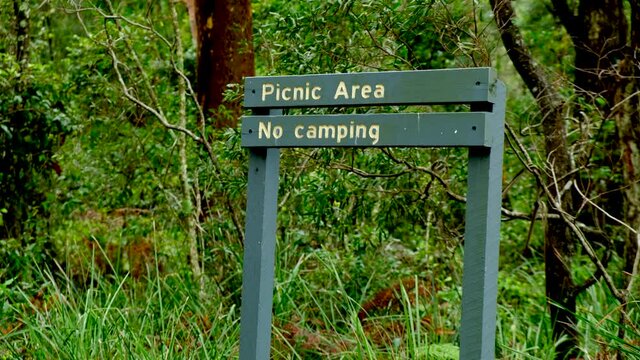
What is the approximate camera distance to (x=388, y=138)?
4445mm

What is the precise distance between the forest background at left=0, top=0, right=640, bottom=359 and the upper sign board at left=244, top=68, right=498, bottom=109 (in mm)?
1240

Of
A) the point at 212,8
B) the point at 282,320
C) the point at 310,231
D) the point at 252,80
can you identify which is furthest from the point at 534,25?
the point at 252,80

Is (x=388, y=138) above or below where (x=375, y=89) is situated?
below

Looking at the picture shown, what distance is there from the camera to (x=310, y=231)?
7660 mm

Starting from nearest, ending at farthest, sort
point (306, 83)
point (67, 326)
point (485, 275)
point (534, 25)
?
1. point (485, 275)
2. point (306, 83)
3. point (67, 326)
4. point (534, 25)

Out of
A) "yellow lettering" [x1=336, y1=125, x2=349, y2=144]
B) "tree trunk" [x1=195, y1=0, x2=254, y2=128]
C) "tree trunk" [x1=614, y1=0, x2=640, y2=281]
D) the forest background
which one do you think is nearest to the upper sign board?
"yellow lettering" [x1=336, y1=125, x2=349, y2=144]

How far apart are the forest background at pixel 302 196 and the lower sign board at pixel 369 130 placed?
1.34 meters

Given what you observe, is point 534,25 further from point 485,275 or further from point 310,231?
point 485,275

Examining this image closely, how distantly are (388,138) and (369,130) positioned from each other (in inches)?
4.4

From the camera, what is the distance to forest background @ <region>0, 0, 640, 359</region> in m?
6.04

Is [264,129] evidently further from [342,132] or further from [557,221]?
[557,221]

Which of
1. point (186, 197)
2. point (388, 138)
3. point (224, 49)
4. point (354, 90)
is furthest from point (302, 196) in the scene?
point (224, 49)

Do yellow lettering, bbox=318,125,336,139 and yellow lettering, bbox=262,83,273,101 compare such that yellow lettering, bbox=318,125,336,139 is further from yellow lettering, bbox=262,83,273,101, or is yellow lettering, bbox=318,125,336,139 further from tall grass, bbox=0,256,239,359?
tall grass, bbox=0,256,239,359

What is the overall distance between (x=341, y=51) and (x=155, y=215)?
286cm
